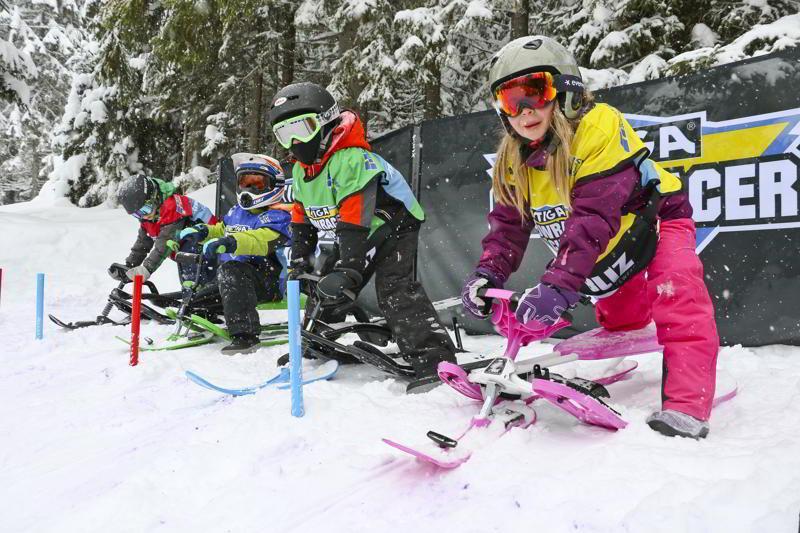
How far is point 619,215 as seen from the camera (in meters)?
2.50

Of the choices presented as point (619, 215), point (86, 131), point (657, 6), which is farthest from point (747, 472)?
point (86, 131)

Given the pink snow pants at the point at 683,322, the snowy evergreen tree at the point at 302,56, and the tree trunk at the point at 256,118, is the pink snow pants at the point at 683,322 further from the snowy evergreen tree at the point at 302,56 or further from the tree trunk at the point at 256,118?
the tree trunk at the point at 256,118

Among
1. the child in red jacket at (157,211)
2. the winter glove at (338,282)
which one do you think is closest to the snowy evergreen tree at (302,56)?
the child in red jacket at (157,211)

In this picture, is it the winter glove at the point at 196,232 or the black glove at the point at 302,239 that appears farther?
the winter glove at the point at 196,232

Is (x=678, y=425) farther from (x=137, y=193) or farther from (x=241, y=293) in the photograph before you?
(x=137, y=193)

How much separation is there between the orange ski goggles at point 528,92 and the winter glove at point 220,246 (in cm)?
313

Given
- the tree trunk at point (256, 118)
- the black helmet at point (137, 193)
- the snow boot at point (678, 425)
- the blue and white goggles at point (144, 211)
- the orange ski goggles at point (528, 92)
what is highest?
the tree trunk at point (256, 118)

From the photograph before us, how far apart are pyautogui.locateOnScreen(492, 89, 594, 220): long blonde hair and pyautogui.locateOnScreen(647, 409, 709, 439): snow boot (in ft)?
3.31

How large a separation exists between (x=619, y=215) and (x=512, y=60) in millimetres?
867

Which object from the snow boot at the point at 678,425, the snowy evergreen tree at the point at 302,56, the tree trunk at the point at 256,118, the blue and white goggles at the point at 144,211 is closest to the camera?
the snow boot at the point at 678,425

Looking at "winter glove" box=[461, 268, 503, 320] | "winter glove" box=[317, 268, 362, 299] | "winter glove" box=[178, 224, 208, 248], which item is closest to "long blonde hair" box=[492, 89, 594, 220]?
"winter glove" box=[461, 268, 503, 320]

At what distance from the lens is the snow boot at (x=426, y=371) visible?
137 inches

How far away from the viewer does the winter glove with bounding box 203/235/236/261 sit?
4.91 m

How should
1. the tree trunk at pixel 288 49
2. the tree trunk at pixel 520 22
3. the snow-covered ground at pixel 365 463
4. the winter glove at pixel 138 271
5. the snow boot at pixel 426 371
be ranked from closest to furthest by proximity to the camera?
the snow-covered ground at pixel 365 463, the snow boot at pixel 426 371, the winter glove at pixel 138 271, the tree trunk at pixel 520 22, the tree trunk at pixel 288 49
